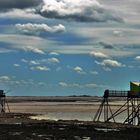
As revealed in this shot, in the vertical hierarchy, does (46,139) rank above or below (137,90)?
below

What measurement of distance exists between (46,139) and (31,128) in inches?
440

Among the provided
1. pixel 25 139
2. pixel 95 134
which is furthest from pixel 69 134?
pixel 25 139

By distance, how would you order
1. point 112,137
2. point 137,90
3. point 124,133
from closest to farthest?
1. point 112,137
2. point 124,133
3. point 137,90

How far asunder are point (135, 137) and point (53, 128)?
10983 mm

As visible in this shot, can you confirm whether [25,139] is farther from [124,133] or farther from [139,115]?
[139,115]

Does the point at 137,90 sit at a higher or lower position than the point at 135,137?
higher

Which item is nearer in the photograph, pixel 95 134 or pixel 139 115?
pixel 95 134

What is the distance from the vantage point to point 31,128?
58.8 meters

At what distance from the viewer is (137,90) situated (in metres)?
79.6

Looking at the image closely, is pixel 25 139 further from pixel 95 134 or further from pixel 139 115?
pixel 139 115

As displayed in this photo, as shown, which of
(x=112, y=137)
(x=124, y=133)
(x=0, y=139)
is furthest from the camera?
(x=124, y=133)

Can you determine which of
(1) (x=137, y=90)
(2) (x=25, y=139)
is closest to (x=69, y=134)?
(2) (x=25, y=139)

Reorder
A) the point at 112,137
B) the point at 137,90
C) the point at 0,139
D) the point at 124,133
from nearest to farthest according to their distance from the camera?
the point at 0,139, the point at 112,137, the point at 124,133, the point at 137,90

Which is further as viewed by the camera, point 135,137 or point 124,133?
point 124,133
